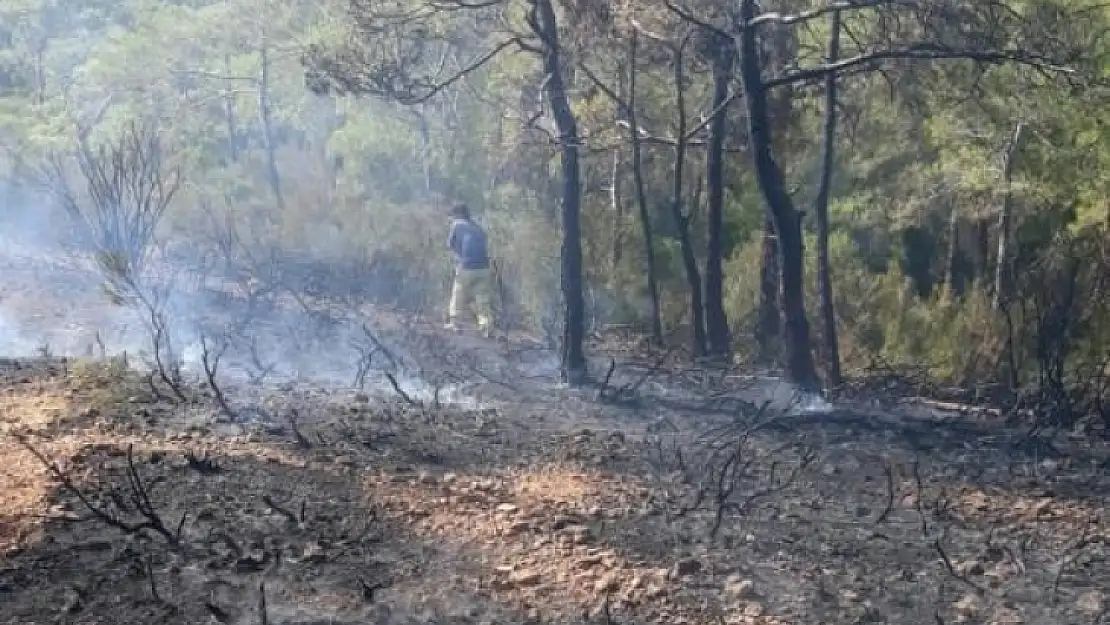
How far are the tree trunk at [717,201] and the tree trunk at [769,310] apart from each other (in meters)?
0.44

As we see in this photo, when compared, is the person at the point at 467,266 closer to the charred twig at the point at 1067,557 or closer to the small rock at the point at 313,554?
the small rock at the point at 313,554

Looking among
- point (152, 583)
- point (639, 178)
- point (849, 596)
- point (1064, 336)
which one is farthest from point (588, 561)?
point (639, 178)

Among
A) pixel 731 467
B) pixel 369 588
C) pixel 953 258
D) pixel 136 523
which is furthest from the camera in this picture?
pixel 953 258

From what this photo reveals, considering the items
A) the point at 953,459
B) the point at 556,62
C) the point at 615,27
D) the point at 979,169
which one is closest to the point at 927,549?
the point at 953,459

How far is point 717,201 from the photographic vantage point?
539 inches

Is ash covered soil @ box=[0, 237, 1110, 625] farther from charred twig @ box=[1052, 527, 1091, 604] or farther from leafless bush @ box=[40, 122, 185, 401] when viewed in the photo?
leafless bush @ box=[40, 122, 185, 401]

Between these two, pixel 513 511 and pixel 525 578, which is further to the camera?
pixel 513 511

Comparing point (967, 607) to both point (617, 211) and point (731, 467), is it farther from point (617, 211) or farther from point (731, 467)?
point (617, 211)

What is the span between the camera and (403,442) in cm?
814

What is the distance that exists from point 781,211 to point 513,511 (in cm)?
494

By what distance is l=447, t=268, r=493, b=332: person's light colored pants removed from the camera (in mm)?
15023

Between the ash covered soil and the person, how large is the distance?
15.9 feet

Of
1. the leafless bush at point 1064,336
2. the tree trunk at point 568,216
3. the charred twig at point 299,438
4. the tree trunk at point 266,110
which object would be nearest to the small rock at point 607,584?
the charred twig at point 299,438

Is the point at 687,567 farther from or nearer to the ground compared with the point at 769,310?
nearer to the ground
